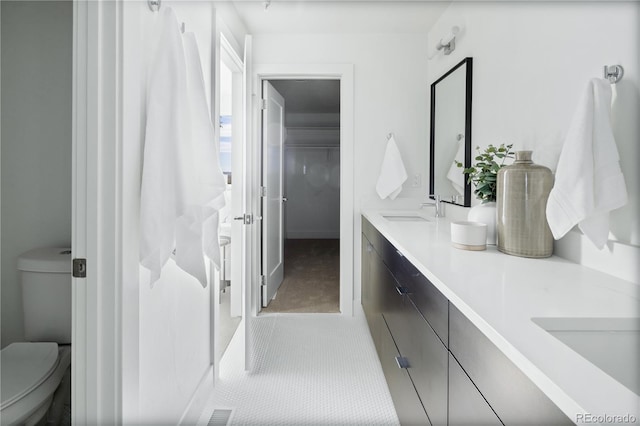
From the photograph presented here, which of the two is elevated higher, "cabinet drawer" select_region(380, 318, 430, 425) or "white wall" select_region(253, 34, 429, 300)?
"white wall" select_region(253, 34, 429, 300)

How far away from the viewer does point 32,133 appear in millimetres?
1798

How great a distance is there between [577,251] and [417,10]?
204 cm

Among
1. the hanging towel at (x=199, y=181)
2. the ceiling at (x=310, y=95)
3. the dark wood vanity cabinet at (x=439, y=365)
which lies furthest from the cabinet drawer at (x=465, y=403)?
the ceiling at (x=310, y=95)

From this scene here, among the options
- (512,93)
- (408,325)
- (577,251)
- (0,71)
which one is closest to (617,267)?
(577,251)

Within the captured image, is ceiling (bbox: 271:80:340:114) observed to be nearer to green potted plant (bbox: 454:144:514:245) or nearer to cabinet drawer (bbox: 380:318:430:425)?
green potted plant (bbox: 454:144:514:245)

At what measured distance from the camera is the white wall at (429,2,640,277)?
3.37 ft

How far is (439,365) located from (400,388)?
24.1 inches

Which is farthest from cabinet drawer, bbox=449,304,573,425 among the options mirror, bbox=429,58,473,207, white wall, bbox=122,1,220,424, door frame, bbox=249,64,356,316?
door frame, bbox=249,64,356,316

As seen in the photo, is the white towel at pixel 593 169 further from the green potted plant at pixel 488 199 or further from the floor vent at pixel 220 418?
the floor vent at pixel 220 418

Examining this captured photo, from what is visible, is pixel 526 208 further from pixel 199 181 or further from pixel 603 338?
pixel 199 181

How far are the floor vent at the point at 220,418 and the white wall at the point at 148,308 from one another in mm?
177

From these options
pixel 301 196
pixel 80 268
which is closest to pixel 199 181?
pixel 80 268

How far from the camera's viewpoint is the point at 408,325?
139 centimetres

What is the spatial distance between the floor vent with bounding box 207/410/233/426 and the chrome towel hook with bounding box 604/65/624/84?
6.65ft
